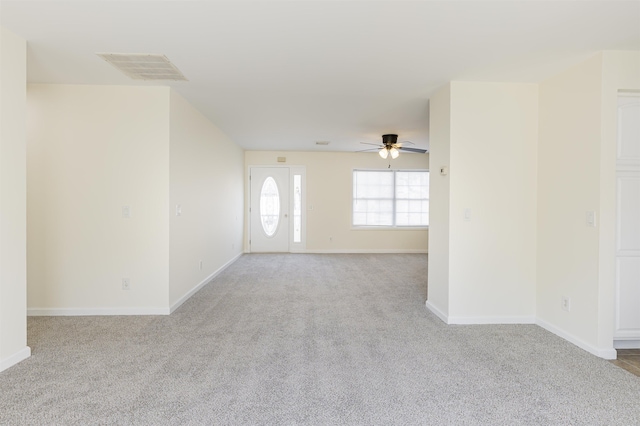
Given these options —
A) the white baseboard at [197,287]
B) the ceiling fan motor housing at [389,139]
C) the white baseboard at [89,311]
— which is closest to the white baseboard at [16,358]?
the white baseboard at [89,311]

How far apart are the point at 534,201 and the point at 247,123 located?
3919 millimetres

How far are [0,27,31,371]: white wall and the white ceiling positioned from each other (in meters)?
0.25

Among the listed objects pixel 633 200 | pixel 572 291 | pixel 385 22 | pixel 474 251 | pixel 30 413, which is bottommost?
pixel 30 413

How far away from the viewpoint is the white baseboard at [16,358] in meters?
2.52

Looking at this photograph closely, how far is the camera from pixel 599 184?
110 inches

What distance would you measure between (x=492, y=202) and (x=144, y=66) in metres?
3.49

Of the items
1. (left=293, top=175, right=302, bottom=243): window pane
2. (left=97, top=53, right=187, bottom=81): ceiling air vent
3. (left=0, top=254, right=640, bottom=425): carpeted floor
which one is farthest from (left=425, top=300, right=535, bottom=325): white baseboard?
(left=293, top=175, right=302, bottom=243): window pane

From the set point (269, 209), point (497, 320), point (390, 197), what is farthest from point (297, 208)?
point (497, 320)

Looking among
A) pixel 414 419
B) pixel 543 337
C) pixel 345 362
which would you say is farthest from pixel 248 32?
pixel 543 337

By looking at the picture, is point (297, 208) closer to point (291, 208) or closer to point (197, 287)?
point (291, 208)

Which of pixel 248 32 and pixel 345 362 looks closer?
pixel 248 32

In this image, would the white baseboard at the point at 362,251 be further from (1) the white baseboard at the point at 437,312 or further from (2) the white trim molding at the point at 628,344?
(2) the white trim molding at the point at 628,344

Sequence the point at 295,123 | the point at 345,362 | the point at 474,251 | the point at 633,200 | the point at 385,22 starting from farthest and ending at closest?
the point at 295,123
the point at 474,251
the point at 633,200
the point at 345,362
the point at 385,22

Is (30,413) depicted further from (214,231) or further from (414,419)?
(214,231)
